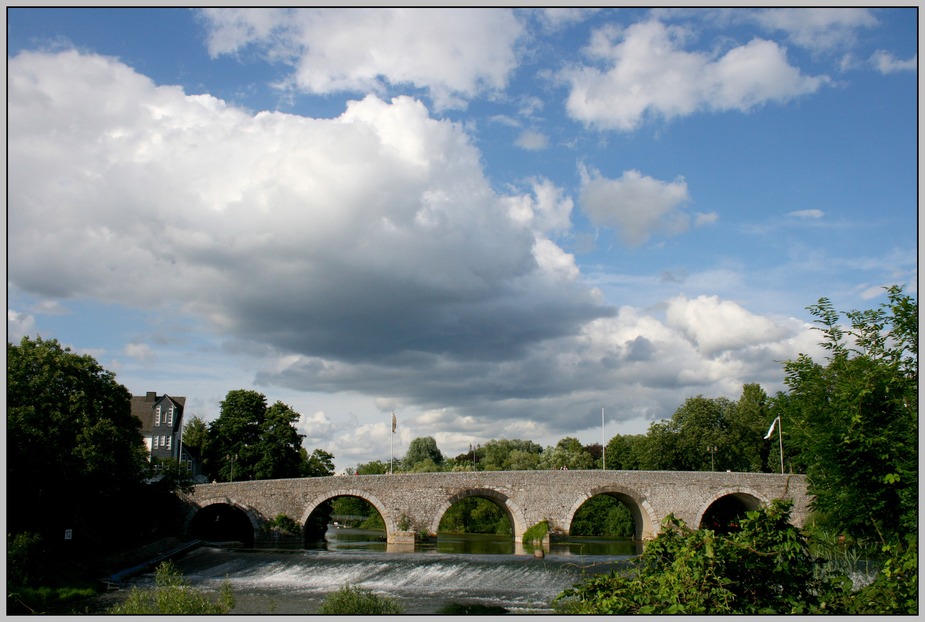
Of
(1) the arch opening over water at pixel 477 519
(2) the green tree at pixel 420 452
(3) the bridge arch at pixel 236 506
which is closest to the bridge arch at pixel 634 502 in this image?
(1) the arch opening over water at pixel 477 519

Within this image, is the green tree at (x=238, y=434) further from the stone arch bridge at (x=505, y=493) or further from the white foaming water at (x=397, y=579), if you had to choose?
the white foaming water at (x=397, y=579)

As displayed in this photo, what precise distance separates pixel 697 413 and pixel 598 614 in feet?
163

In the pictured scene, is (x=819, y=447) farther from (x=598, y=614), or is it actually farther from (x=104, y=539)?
(x=104, y=539)

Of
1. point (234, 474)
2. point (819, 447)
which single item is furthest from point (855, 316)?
point (234, 474)

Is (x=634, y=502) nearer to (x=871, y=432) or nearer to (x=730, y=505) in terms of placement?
(x=730, y=505)

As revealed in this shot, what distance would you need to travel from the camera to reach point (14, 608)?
51.9 feet


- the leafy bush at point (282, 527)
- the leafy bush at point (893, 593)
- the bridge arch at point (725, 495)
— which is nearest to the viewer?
the leafy bush at point (893, 593)

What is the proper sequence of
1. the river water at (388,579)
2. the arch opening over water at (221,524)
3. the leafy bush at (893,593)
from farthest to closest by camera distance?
the arch opening over water at (221,524) → the river water at (388,579) → the leafy bush at (893,593)

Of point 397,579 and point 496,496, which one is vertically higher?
point 496,496

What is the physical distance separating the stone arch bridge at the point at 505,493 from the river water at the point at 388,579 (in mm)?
6917

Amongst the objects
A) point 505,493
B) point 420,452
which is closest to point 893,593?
point 505,493

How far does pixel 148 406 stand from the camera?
5500 cm

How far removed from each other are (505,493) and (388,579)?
14.7 meters

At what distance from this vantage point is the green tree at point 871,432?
10328 mm
